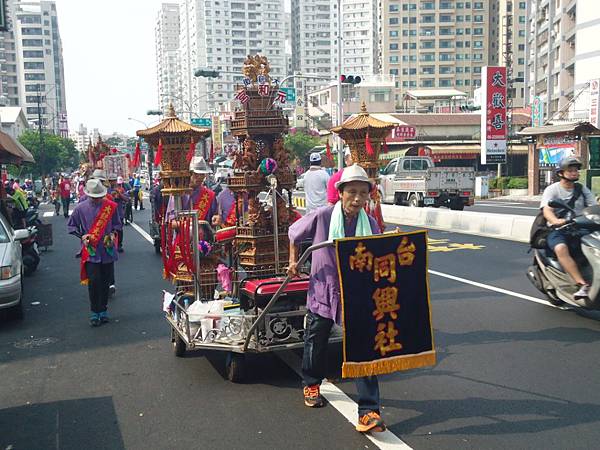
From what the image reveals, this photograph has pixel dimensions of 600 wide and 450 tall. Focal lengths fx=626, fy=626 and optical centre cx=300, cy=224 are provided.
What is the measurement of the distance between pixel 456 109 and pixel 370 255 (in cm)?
7648

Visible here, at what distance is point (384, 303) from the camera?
414cm

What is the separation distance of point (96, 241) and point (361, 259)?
4410 millimetres

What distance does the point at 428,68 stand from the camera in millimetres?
110875

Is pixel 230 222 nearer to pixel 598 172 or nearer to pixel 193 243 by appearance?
pixel 193 243

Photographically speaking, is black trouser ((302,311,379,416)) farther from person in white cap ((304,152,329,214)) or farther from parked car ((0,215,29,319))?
person in white cap ((304,152,329,214))

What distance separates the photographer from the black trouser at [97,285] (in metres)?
7.43

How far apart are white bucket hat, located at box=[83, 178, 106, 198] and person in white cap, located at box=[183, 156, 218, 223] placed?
3.53ft

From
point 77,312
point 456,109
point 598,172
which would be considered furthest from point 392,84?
point 77,312

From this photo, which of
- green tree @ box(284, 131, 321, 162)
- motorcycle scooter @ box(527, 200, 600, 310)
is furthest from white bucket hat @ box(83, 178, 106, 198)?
green tree @ box(284, 131, 321, 162)

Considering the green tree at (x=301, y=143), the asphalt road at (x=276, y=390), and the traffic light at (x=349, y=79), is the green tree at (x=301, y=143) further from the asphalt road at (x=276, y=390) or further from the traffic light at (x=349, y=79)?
→ the asphalt road at (x=276, y=390)

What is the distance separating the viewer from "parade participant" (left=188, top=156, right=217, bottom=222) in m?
7.83

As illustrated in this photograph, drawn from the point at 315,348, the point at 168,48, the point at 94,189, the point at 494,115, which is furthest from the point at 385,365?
the point at 168,48

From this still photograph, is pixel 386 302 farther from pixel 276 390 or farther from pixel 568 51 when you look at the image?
pixel 568 51

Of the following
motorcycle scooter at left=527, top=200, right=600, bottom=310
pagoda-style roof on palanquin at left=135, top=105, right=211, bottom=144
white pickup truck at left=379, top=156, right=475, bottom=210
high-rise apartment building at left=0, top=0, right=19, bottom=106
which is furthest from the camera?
high-rise apartment building at left=0, top=0, right=19, bottom=106
